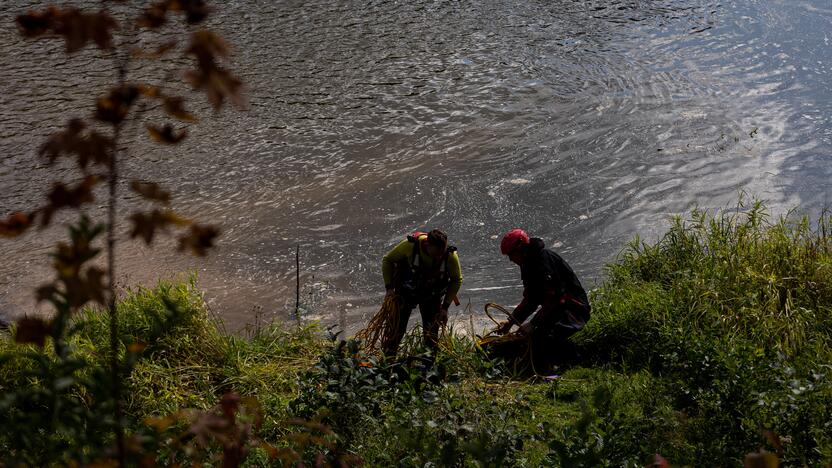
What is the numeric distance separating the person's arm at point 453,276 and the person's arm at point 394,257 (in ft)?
1.06

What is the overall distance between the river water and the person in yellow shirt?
4.39ft

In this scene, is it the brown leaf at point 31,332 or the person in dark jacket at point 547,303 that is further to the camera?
the person in dark jacket at point 547,303

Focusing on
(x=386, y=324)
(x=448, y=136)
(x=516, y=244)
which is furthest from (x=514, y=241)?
(x=448, y=136)

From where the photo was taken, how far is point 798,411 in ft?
15.9

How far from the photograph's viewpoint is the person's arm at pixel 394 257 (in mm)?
6918

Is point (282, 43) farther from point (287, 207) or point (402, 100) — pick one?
point (287, 207)

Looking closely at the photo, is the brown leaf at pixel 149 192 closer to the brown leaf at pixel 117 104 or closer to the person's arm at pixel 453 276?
the brown leaf at pixel 117 104

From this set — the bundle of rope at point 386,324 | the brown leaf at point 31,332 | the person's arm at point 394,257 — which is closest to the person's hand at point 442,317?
the bundle of rope at point 386,324

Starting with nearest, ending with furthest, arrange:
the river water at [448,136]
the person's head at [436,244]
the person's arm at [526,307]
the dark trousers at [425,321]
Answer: the person's head at [436,244], the dark trousers at [425,321], the person's arm at [526,307], the river water at [448,136]

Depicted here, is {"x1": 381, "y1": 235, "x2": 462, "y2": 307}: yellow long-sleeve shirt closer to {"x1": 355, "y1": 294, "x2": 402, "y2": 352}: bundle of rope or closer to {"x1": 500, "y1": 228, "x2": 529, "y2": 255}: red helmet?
{"x1": 355, "y1": 294, "x2": 402, "y2": 352}: bundle of rope

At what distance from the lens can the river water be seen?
9312 mm

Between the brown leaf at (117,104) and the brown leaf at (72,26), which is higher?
the brown leaf at (72,26)

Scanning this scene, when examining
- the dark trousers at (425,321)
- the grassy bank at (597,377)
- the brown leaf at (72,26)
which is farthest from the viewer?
the dark trousers at (425,321)

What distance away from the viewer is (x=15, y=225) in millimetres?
1959
